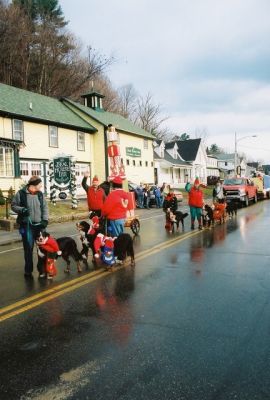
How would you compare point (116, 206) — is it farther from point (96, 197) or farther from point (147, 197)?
point (147, 197)

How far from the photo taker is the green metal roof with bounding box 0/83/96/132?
26.5m

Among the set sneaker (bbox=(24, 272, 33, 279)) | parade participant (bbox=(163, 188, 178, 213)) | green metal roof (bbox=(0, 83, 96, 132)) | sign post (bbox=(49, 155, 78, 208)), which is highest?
green metal roof (bbox=(0, 83, 96, 132))

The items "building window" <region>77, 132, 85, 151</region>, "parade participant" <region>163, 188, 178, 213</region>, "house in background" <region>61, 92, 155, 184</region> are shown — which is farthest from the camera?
"house in background" <region>61, 92, 155, 184</region>

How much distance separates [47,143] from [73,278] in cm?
2317

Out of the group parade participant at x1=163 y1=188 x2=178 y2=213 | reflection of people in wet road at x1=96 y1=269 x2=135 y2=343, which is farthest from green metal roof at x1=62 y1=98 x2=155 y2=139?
reflection of people in wet road at x1=96 y1=269 x2=135 y2=343

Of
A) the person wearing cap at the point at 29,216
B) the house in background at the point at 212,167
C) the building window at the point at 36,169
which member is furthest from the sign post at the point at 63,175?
the house in background at the point at 212,167

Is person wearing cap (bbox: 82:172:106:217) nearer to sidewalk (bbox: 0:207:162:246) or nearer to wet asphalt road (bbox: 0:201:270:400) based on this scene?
wet asphalt road (bbox: 0:201:270:400)

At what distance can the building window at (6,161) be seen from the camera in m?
23.8

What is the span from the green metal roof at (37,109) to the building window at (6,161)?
2.86 metres

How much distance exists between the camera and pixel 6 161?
2405cm

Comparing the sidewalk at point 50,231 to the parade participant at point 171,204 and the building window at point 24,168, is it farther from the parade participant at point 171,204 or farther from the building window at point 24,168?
the building window at point 24,168

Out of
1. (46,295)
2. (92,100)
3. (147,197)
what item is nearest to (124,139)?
(92,100)

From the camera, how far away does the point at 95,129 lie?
34.1 metres

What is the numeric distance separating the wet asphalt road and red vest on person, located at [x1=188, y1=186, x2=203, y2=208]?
5.98m
